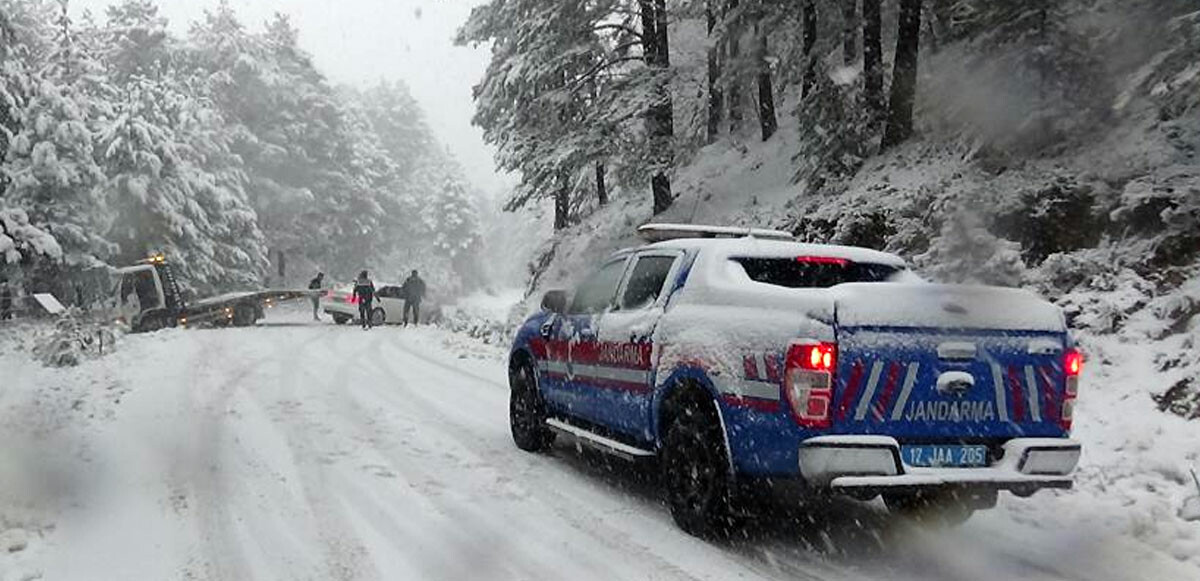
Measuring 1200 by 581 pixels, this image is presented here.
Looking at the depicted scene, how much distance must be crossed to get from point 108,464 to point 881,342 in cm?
609

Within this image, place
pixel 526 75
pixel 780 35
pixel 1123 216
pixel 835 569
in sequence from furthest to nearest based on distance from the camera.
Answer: pixel 526 75
pixel 780 35
pixel 1123 216
pixel 835 569

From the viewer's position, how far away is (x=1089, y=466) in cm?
709

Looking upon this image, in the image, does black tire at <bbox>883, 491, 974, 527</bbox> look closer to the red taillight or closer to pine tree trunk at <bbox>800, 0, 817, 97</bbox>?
the red taillight

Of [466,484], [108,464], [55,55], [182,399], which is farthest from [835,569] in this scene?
[55,55]

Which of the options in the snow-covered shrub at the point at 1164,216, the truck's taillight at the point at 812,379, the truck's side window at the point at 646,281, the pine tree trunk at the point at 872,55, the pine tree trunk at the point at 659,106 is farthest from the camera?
the pine tree trunk at the point at 659,106

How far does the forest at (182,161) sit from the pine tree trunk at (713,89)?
41.6 ft

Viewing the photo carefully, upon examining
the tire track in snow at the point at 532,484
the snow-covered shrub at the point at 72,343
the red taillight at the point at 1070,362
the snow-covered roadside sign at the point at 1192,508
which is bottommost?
the snow-covered roadside sign at the point at 1192,508

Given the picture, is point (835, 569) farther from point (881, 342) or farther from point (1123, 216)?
point (1123, 216)

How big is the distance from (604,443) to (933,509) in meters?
2.26

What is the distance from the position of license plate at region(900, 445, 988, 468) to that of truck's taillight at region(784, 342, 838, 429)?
538mm

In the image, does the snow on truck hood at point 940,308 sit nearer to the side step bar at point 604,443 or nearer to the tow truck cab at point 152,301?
the side step bar at point 604,443

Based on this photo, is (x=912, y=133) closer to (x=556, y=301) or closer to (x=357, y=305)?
(x=556, y=301)

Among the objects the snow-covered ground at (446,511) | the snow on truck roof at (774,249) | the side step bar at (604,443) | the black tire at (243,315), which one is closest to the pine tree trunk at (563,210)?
the black tire at (243,315)

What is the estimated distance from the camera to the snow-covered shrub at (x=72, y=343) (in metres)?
14.5
